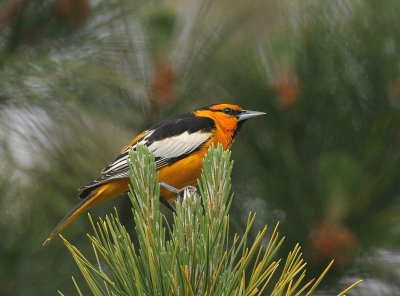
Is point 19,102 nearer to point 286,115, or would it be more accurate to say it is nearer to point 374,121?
point 286,115

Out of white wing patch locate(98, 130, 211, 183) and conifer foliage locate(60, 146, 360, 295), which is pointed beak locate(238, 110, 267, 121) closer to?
white wing patch locate(98, 130, 211, 183)

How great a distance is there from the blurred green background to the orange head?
0.27m

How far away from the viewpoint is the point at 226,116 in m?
3.33

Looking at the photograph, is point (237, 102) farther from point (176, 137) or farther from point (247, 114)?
point (176, 137)

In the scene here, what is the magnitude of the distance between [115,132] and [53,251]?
1.65 ft

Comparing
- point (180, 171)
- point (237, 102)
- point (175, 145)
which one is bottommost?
point (180, 171)

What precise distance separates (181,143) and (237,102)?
2.01 ft

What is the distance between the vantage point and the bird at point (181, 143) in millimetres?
3145

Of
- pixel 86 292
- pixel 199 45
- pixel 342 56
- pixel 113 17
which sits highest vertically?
pixel 113 17

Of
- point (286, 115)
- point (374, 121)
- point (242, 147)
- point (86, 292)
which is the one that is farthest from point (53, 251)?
point (374, 121)

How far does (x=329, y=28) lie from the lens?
2.79 meters

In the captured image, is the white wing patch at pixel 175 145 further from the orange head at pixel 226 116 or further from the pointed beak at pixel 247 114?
the pointed beak at pixel 247 114

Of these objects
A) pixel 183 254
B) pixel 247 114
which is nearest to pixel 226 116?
pixel 247 114

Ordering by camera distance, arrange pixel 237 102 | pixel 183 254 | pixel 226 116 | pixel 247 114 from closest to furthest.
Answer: pixel 183 254 → pixel 237 102 → pixel 247 114 → pixel 226 116
